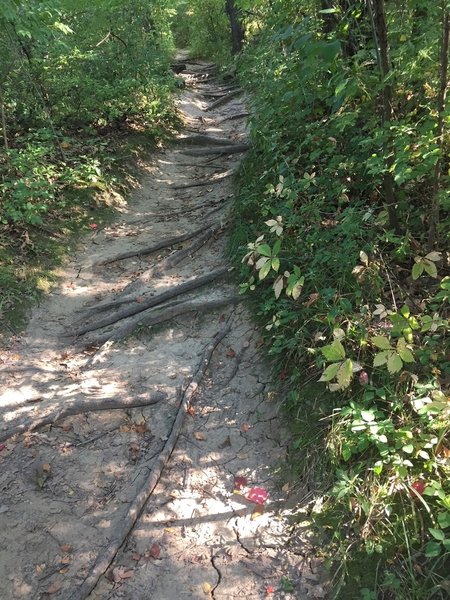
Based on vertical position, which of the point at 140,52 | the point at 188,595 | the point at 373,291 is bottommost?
the point at 188,595

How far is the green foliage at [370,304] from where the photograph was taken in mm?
2664

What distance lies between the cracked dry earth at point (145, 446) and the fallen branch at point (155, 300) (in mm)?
17

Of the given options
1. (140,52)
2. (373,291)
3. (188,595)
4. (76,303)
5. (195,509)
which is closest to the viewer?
(188,595)

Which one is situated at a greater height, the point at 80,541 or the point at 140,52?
the point at 140,52

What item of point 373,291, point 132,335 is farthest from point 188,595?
point 132,335

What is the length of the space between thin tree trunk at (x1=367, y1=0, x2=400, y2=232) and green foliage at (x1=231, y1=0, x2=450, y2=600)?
0.15 feet

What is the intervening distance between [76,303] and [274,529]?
386 cm

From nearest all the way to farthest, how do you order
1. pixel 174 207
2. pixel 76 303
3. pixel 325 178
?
pixel 325 178 → pixel 76 303 → pixel 174 207

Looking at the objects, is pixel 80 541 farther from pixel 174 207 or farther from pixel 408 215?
pixel 174 207

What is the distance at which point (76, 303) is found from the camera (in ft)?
19.2

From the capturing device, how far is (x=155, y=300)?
550cm

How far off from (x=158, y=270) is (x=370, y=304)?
131 inches

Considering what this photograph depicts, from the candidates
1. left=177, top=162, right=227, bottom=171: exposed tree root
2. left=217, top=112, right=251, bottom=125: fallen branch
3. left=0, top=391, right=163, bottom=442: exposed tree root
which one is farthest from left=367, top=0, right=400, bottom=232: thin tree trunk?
left=217, top=112, right=251, bottom=125: fallen branch

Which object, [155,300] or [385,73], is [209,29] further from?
[385,73]
